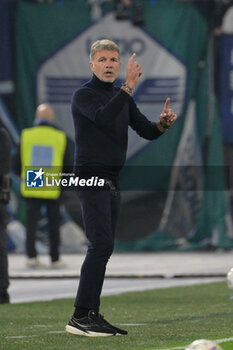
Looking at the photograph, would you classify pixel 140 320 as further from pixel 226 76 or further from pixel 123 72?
pixel 226 76

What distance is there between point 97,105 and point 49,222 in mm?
7984

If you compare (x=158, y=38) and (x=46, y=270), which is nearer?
A: (x=46, y=270)

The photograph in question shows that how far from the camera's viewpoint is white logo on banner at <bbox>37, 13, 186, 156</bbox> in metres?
18.3

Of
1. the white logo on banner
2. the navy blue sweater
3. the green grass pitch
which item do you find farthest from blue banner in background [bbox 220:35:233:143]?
the navy blue sweater

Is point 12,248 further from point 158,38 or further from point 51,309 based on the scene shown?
→ point 51,309

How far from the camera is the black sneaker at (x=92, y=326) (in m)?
8.32

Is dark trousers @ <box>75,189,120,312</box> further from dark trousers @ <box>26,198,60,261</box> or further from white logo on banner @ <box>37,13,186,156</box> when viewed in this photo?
white logo on banner @ <box>37,13,186,156</box>

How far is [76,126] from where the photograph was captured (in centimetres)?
841

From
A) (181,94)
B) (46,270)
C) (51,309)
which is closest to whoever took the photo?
(51,309)

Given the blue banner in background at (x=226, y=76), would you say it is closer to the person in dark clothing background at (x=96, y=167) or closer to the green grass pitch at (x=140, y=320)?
the green grass pitch at (x=140, y=320)

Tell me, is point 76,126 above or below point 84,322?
above

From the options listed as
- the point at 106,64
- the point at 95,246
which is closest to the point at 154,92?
the point at 106,64

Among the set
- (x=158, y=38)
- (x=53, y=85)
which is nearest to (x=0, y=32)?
(x=53, y=85)

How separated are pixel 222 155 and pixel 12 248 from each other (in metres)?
3.69
